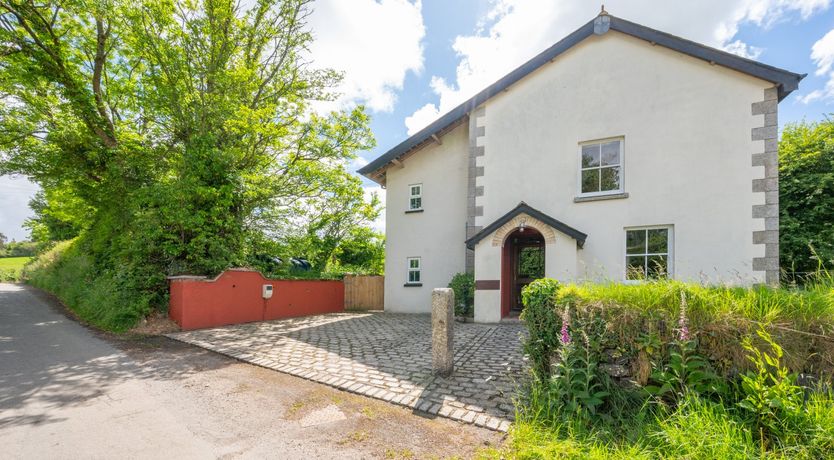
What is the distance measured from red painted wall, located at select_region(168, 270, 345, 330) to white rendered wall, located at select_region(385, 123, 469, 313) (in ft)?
11.0

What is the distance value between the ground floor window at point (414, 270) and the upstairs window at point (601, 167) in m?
6.31

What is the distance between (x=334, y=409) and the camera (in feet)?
13.4

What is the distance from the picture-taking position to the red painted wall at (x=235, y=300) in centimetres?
909

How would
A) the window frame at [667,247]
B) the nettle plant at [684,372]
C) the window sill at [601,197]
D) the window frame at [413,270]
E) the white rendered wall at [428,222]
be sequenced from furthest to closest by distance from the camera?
the window frame at [413,270], the white rendered wall at [428,222], the window sill at [601,197], the window frame at [667,247], the nettle plant at [684,372]

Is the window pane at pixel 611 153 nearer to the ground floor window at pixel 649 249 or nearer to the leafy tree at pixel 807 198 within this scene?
the ground floor window at pixel 649 249

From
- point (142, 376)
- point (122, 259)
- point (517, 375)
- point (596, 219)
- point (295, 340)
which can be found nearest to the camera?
point (517, 375)

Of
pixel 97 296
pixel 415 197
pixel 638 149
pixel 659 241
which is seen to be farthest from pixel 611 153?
pixel 97 296

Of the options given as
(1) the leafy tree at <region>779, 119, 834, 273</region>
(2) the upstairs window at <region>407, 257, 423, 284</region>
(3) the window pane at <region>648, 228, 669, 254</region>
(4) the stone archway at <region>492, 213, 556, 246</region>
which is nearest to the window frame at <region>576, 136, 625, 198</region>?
(3) the window pane at <region>648, 228, 669, 254</region>

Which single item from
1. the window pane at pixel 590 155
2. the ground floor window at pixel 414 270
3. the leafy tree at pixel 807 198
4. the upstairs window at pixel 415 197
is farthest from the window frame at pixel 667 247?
the upstairs window at pixel 415 197

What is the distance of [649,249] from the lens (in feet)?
30.5

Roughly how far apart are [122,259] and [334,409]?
1042cm

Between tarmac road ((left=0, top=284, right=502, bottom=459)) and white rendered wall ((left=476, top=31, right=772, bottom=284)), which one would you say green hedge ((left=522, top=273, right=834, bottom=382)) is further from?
white rendered wall ((left=476, top=31, right=772, bottom=284))

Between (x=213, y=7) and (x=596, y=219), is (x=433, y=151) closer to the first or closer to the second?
(x=596, y=219)

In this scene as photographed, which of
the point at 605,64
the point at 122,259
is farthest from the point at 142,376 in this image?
the point at 605,64
